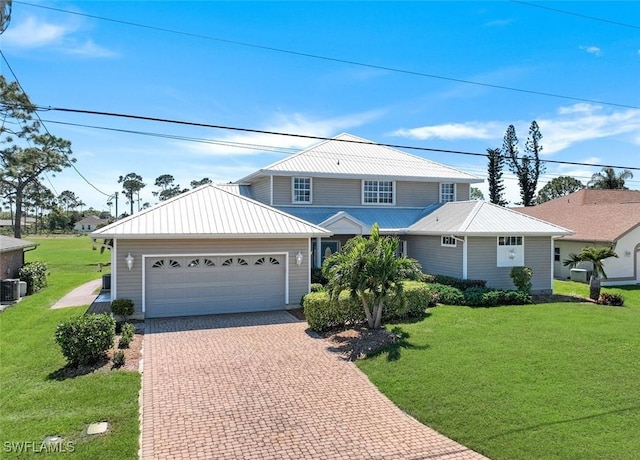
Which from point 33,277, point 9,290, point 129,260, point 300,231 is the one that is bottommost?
point 9,290

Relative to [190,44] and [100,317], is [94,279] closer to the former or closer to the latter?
[100,317]

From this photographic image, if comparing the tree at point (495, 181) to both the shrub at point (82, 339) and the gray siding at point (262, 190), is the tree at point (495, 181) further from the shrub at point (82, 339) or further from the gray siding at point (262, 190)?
the shrub at point (82, 339)

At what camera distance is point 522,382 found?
8789mm

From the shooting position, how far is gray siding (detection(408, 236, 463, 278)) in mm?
19531

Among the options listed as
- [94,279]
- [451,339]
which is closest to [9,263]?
[94,279]

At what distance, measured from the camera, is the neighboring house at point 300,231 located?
1466 cm

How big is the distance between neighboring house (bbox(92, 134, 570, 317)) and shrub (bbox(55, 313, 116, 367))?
4468 millimetres

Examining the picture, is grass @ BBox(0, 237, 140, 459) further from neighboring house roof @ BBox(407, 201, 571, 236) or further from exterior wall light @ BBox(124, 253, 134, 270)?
neighboring house roof @ BBox(407, 201, 571, 236)

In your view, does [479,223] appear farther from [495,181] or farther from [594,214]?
[495,181]

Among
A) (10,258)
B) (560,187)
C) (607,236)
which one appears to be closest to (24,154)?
(10,258)

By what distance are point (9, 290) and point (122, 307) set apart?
763cm

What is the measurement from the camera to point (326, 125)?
745 inches

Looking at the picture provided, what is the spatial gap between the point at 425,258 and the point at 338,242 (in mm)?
4453

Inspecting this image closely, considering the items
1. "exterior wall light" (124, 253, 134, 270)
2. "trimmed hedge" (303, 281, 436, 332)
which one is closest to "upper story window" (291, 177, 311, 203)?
"trimmed hedge" (303, 281, 436, 332)
